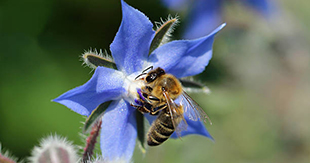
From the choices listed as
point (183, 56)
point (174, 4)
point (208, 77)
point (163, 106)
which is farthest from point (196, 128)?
point (208, 77)

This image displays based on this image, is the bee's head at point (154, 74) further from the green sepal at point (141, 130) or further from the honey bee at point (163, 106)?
the green sepal at point (141, 130)

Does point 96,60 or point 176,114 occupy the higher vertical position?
point 96,60

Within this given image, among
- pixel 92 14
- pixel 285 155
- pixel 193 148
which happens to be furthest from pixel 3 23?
pixel 285 155

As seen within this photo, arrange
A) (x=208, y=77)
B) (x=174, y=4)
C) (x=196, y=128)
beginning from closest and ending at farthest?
(x=196, y=128), (x=174, y=4), (x=208, y=77)

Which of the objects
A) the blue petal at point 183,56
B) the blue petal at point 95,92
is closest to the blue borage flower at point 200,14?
the blue petal at point 183,56

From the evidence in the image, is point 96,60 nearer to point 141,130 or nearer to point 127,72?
point 127,72

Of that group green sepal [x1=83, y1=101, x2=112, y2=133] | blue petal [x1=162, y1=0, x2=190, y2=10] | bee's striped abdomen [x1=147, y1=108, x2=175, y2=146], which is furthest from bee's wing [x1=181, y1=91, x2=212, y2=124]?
blue petal [x1=162, y1=0, x2=190, y2=10]

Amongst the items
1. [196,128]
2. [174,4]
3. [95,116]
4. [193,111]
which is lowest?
[196,128]
